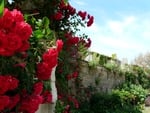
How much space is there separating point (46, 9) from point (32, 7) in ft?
0.97

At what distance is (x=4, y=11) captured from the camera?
448 centimetres

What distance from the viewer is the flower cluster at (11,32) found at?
444 centimetres

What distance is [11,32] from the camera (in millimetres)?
4520

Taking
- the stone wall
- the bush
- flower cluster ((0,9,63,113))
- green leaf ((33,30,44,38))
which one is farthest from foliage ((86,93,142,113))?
green leaf ((33,30,44,38))

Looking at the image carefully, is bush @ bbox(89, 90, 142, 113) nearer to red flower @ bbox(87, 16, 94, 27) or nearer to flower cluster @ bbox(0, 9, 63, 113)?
red flower @ bbox(87, 16, 94, 27)

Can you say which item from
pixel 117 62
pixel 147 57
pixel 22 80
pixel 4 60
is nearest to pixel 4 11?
pixel 4 60

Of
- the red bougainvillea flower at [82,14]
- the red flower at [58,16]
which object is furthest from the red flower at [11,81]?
the red bougainvillea flower at [82,14]

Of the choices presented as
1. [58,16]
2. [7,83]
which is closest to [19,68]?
[7,83]

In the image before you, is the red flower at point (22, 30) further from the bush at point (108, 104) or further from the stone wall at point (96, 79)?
the bush at point (108, 104)

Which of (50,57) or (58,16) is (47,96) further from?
(58,16)

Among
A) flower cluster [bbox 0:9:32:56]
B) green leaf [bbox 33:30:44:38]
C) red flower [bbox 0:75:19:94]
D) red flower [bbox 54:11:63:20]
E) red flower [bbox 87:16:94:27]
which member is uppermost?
red flower [bbox 87:16:94:27]

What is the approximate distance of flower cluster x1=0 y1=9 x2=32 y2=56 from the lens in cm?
444

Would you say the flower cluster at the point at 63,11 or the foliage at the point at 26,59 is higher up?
the flower cluster at the point at 63,11

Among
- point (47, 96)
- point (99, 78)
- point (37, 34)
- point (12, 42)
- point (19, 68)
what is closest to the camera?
point (12, 42)
